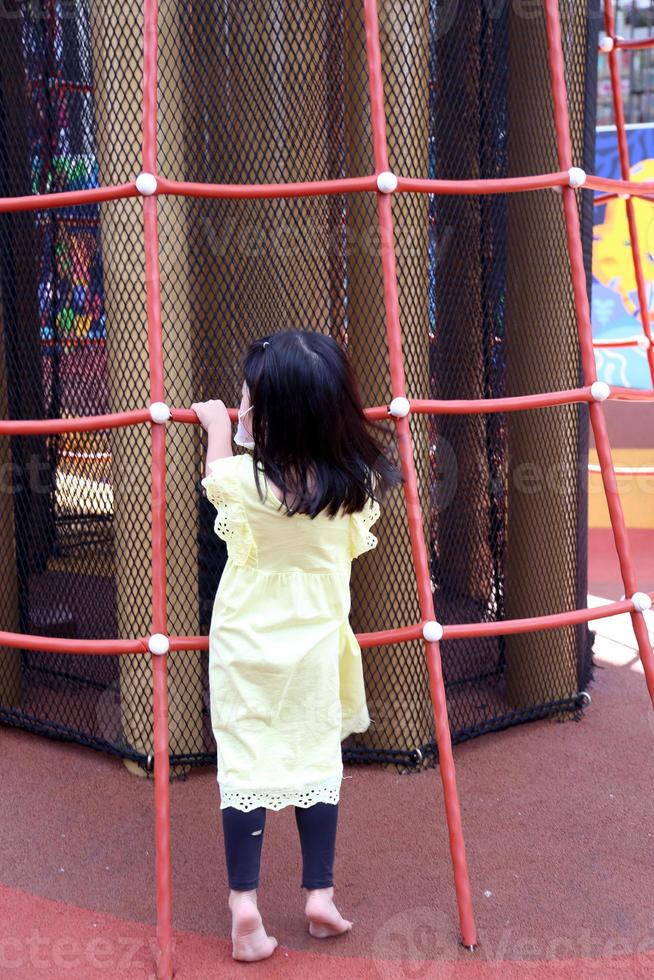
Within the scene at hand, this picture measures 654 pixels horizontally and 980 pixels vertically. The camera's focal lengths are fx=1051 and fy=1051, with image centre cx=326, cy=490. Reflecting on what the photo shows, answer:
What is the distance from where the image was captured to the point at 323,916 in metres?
1.64

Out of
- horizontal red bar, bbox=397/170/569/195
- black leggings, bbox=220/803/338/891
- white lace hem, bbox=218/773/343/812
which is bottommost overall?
black leggings, bbox=220/803/338/891

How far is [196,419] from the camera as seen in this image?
1.73 metres

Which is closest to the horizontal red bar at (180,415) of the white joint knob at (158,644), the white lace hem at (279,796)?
the white joint knob at (158,644)

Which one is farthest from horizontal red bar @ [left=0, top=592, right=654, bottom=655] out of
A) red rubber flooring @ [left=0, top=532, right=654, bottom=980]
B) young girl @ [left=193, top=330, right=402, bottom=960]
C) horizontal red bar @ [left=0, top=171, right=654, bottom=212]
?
horizontal red bar @ [left=0, top=171, right=654, bottom=212]

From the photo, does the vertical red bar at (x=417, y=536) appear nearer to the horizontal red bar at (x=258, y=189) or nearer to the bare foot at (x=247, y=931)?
the horizontal red bar at (x=258, y=189)

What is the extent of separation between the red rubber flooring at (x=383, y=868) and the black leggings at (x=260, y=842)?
0.14m

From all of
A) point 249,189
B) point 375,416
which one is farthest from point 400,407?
point 249,189

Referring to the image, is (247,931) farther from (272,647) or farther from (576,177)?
(576,177)

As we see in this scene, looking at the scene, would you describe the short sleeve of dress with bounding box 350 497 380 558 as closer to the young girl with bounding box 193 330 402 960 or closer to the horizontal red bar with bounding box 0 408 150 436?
the young girl with bounding box 193 330 402 960

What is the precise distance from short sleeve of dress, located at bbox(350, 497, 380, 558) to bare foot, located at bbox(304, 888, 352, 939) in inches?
21.1

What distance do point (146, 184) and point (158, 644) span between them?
0.75 meters

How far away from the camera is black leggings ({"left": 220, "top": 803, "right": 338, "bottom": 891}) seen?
159 cm

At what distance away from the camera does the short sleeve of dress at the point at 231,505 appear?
61.2 inches

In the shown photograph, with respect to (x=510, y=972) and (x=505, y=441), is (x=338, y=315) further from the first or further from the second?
(x=510, y=972)
